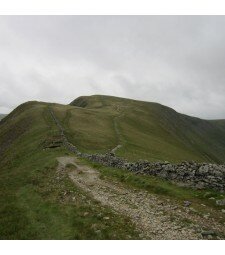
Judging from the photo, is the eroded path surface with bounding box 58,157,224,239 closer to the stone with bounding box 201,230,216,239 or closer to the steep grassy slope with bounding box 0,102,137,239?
the stone with bounding box 201,230,216,239

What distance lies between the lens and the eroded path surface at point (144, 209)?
19.3 m

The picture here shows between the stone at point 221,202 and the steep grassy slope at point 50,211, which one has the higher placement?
the stone at point 221,202

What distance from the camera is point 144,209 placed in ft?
77.8

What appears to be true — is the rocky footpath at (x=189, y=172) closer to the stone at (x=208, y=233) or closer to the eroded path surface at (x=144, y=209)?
the eroded path surface at (x=144, y=209)

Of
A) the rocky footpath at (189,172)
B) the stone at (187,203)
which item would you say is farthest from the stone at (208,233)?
the rocky footpath at (189,172)

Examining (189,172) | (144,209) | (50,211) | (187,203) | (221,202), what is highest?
(189,172)

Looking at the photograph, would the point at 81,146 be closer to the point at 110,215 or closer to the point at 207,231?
the point at 110,215

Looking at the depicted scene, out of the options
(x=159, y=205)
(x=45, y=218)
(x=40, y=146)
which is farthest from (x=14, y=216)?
(x=40, y=146)

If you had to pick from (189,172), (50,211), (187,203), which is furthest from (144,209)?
(189,172)

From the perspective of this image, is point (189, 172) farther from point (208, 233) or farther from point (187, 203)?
point (208, 233)

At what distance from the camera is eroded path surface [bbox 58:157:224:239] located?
19289mm

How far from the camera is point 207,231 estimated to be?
18984 millimetres

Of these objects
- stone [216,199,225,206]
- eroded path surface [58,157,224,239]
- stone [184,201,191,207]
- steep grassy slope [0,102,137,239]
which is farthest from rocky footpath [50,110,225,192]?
steep grassy slope [0,102,137,239]

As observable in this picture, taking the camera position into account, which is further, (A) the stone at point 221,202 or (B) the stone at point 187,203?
(B) the stone at point 187,203
